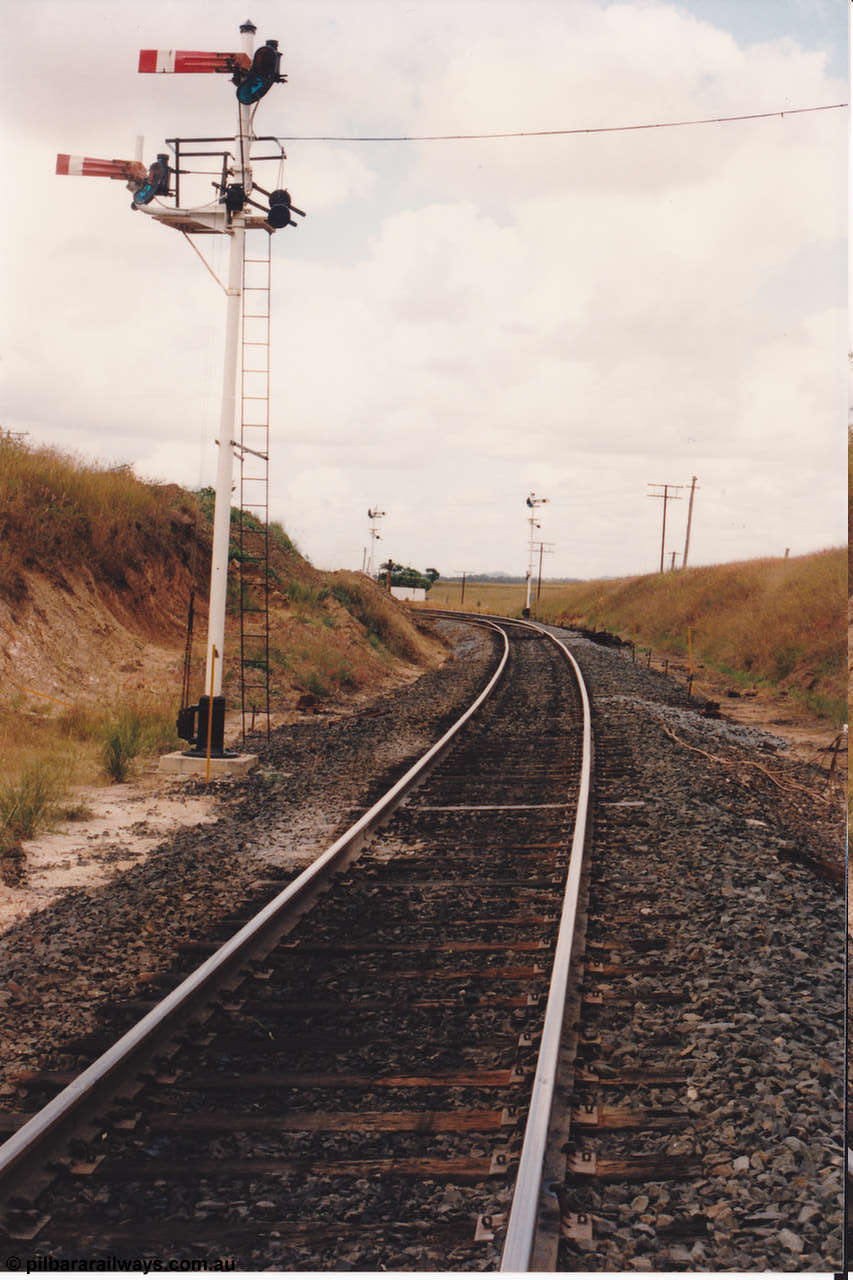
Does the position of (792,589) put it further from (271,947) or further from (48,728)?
(271,947)

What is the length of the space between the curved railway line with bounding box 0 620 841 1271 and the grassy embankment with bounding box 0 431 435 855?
3.42m

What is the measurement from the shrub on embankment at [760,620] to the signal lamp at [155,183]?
9.69 m

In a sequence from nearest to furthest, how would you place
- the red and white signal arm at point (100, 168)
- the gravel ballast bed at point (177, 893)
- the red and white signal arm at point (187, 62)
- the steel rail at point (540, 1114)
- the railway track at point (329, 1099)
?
the steel rail at point (540, 1114) → the railway track at point (329, 1099) → the gravel ballast bed at point (177, 893) → the red and white signal arm at point (187, 62) → the red and white signal arm at point (100, 168)

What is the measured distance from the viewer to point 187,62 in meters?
6.75

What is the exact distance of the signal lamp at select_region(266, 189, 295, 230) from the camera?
30.0 ft

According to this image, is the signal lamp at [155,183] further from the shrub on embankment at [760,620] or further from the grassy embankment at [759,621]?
the grassy embankment at [759,621]

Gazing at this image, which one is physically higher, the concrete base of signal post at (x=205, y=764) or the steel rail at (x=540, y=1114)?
the concrete base of signal post at (x=205, y=764)

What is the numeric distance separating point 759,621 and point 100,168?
22.9m

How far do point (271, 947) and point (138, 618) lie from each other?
475 inches

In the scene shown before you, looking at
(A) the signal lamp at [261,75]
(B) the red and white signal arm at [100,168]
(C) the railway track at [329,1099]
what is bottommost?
(C) the railway track at [329,1099]

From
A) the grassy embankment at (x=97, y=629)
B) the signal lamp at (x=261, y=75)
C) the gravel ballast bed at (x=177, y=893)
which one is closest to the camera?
the gravel ballast bed at (x=177, y=893)

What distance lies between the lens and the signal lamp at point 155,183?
873cm

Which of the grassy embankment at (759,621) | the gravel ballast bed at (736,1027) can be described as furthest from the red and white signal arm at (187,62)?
the grassy embankment at (759,621)

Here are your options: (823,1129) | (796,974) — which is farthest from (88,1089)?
(796,974)
